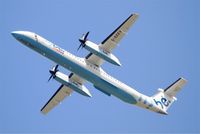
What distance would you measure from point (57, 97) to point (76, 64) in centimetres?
746

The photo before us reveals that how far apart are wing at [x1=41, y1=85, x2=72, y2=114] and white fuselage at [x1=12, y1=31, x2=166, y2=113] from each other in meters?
5.81

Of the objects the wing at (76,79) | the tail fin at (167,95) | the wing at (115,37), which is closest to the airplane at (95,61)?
the wing at (115,37)

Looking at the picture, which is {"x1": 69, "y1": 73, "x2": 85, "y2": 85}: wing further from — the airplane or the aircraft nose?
the aircraft nose

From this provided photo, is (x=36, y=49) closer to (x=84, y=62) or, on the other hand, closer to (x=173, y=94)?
(x=84, y=62)

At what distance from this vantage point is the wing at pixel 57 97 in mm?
47344

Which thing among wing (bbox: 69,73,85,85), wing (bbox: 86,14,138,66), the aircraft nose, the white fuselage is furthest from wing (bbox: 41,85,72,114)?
the aircraft nose

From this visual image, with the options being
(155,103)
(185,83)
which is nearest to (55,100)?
(155,103)

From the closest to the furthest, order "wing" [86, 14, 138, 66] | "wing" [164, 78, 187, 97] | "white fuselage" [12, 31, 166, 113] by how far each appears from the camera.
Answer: "wing" [86, 14, 138, 66] → "white fuselage" [12, 31, 166, 113] → "wing" [164, 78, 187, 97]

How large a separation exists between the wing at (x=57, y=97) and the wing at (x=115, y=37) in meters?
6.41

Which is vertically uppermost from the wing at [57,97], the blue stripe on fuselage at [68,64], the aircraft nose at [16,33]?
the aircraft nose at [16,33]

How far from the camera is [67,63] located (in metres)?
41.0

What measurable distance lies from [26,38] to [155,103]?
13556mm

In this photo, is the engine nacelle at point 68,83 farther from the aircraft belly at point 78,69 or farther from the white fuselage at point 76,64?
the aircraft belly at point 78,69

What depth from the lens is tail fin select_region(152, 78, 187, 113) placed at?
1766 inches
